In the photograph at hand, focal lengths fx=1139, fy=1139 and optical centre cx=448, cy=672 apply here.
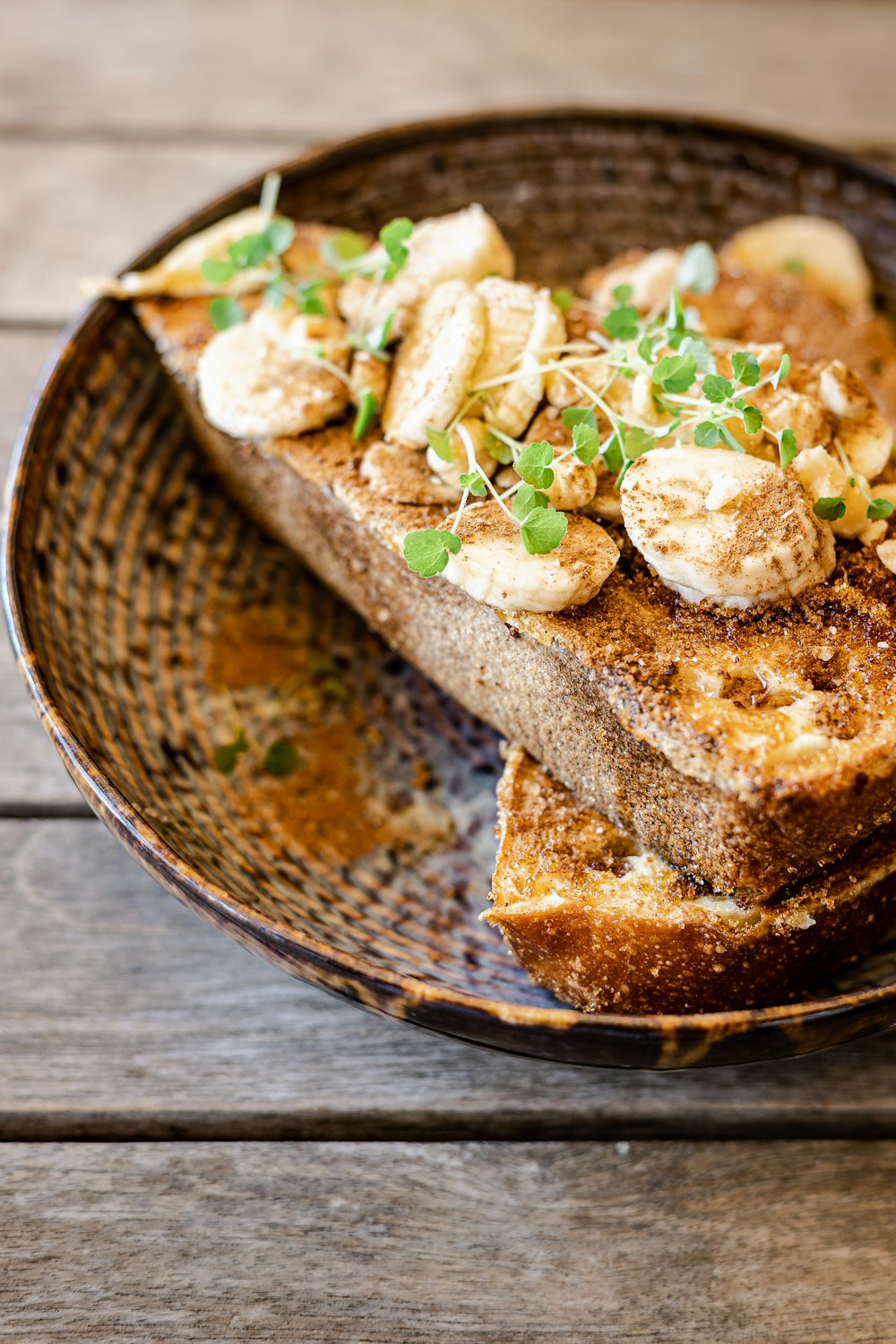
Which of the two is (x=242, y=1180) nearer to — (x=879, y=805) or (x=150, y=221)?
(x=879, y=805)

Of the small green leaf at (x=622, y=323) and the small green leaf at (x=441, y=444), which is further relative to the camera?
the small green leaf at (x=622, y=323)

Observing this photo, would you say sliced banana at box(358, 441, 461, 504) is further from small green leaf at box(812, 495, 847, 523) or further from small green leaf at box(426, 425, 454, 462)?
small green leaf at box(812, 495, 847, 523)

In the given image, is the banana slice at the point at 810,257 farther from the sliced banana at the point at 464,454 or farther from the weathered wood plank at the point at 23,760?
the weathered wood plank at the point at 23,760

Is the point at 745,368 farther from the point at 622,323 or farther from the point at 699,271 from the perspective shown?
the point at 699,271

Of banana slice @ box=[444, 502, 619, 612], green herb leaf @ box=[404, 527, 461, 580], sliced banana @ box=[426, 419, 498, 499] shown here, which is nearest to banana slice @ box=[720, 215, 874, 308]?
sliced banana @ box=[426, 419, 498, 499]

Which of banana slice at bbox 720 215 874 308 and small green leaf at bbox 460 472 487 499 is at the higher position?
banana slice at bbox 720 215 874 308

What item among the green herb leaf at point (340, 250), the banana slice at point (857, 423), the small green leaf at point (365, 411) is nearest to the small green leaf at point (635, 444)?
the banana slice at point (857, 423)

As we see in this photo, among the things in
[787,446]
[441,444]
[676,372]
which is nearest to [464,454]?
[441,444]
